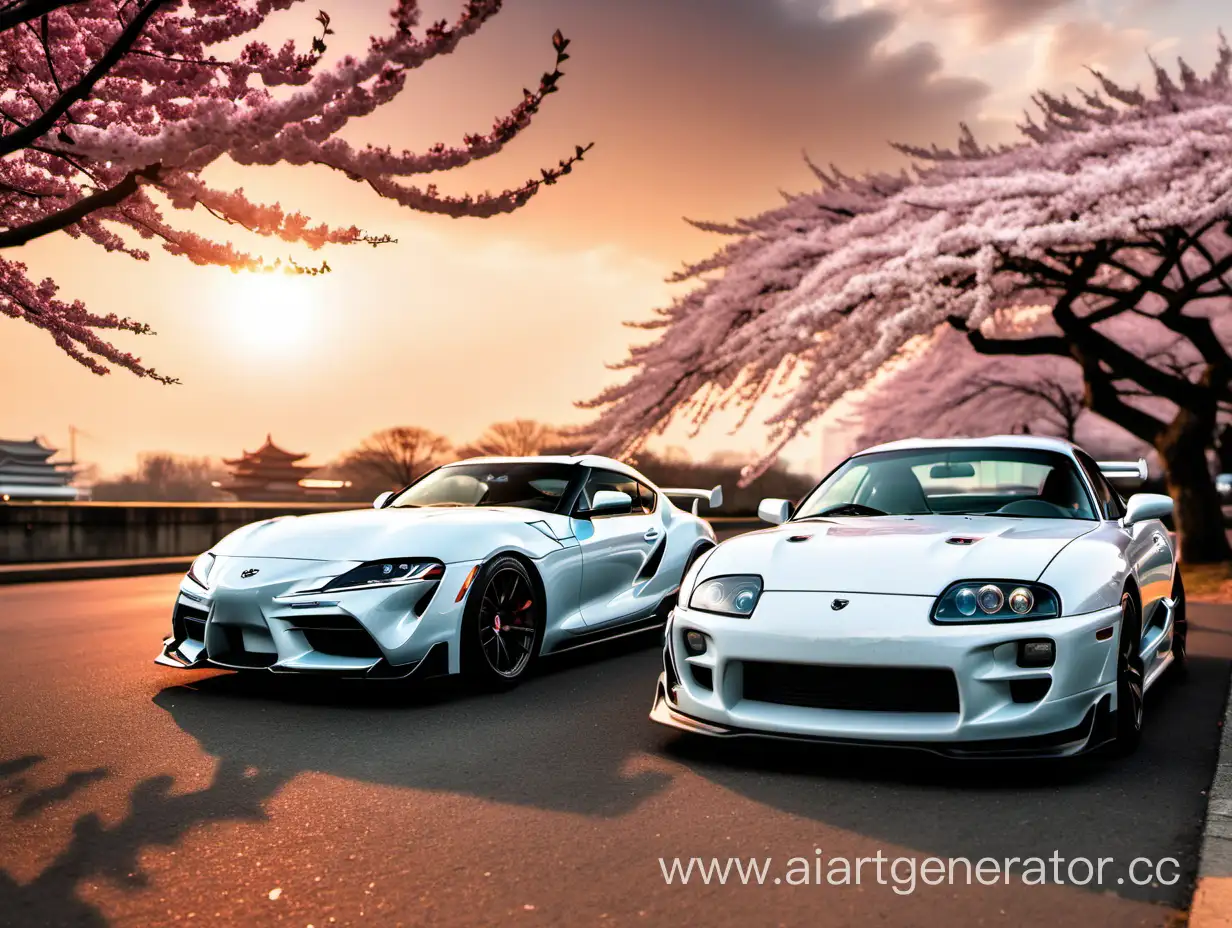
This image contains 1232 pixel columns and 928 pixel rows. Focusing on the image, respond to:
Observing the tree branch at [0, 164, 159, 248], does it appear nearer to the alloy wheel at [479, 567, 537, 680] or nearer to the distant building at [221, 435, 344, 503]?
the alloy wheel at [479, 567, 537, 680]

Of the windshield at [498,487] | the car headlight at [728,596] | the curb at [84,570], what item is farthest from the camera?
the curb at [84,570]

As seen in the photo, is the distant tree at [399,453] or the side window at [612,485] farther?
the distant tree at [399,453]

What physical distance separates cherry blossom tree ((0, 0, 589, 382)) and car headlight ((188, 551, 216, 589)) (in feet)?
8.84

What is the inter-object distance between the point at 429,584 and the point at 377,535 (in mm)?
495

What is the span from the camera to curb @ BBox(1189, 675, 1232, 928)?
296 centimetres

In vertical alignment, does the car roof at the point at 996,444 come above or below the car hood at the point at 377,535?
above

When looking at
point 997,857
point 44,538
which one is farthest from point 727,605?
point 44,538

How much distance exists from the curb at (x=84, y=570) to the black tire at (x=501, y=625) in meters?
11.0

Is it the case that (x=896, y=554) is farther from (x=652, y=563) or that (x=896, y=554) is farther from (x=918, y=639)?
(x=652, y=563)

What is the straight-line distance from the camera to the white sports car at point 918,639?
4.26 metres

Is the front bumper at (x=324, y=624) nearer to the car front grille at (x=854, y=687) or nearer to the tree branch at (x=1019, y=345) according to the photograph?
the car front grille at (x=854, y=687)

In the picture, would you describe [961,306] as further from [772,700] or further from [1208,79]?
[772,700]

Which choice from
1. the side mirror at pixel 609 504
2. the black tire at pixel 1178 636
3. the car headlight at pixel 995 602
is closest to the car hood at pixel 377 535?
the side mirror at pixel 609 504

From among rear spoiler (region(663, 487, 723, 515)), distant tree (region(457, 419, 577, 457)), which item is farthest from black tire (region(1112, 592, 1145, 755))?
distant tree (region(457, 419, 577, 457))
